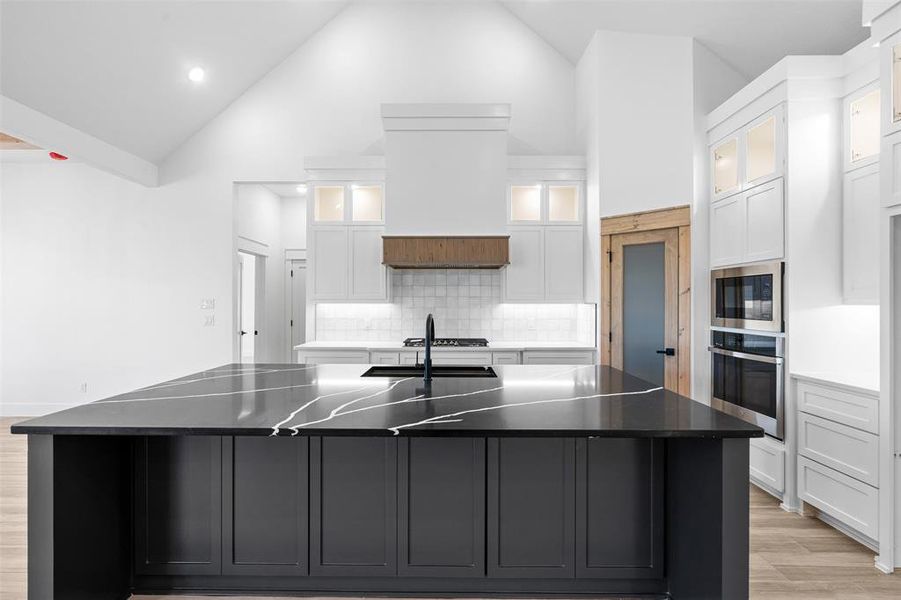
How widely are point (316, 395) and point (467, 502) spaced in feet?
2.61

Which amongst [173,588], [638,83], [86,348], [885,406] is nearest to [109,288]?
[86,348]

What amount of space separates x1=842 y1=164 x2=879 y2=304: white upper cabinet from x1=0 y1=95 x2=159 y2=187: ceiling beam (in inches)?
232

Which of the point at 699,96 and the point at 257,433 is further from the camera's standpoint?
the point at 699,96

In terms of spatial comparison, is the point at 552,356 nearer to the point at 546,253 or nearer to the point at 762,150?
the point at 546,253

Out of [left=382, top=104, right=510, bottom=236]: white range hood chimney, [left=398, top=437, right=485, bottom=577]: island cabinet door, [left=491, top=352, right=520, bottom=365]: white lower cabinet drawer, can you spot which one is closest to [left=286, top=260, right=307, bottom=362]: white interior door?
[left=382, top=104, right=510, bottom=236]: white range hood chimney

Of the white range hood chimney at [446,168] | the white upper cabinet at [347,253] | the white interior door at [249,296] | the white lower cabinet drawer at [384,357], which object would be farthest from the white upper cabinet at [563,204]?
the white interior door at [249,296]

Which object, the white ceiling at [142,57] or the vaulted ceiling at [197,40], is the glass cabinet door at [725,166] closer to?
the vaulted ceiling at [197,40]

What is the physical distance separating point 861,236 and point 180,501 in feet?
13.1

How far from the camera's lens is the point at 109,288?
5672 mm

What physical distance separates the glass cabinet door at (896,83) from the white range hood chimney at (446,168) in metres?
2.79

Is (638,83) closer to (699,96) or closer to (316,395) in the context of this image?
(699,96)

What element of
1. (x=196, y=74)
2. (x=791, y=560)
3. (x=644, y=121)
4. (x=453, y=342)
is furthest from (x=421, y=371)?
(x=196, y=74)

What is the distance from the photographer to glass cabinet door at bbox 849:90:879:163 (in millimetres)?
3047

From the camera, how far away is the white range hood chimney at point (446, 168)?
4742 millimetres
